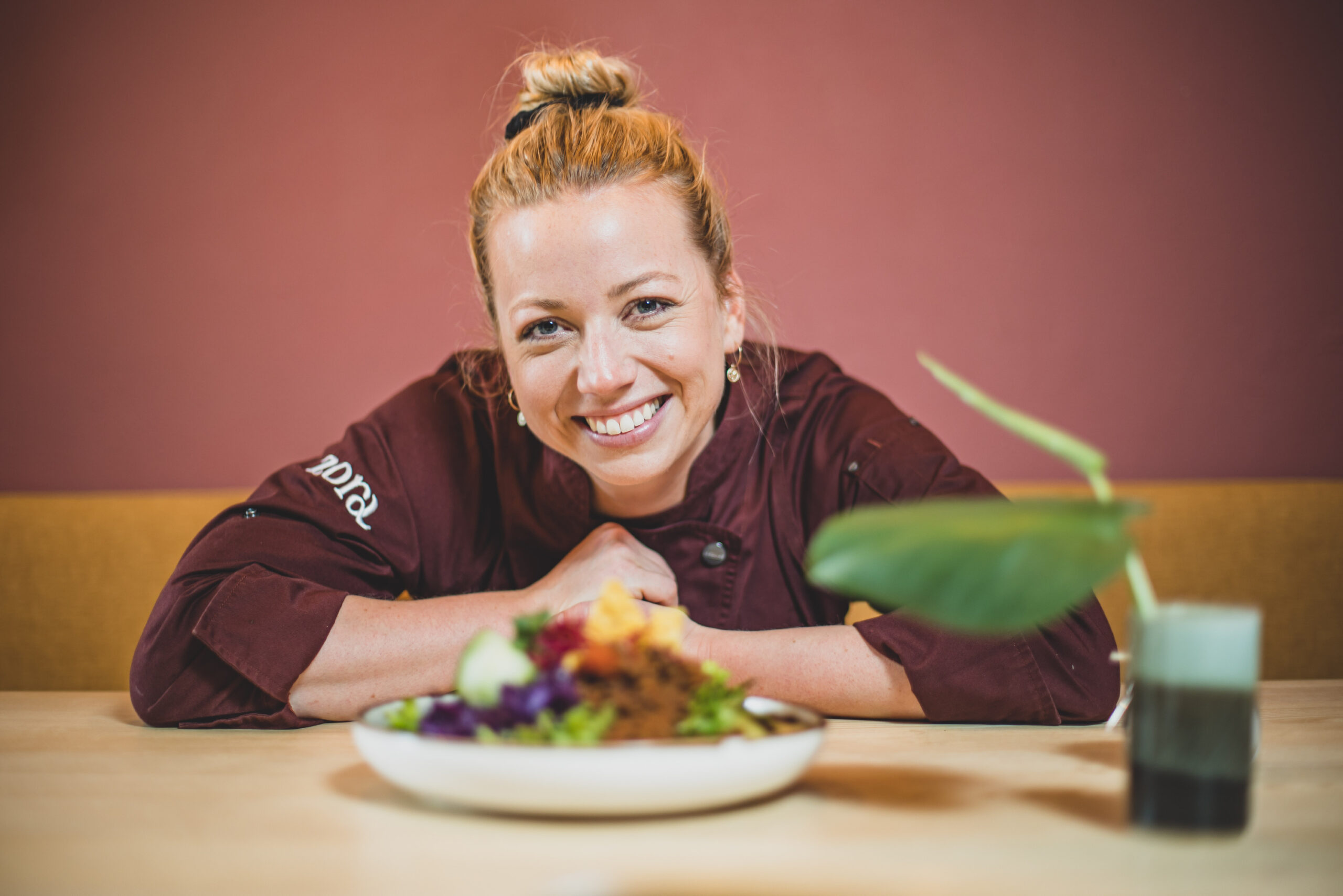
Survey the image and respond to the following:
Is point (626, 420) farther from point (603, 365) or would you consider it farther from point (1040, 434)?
point (1040, 434)

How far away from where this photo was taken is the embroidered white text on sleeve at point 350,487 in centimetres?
131

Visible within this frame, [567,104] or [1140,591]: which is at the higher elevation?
[567,104]

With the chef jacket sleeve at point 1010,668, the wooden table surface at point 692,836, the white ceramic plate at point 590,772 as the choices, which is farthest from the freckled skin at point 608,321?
the white ceramic plate at point 590,772

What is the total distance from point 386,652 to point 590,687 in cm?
54

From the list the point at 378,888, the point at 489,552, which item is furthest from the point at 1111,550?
the point at 489,552

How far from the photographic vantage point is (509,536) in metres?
1.44

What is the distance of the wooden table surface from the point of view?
1.78ft

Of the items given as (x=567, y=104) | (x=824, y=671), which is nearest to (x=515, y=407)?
(x=567, y=104)

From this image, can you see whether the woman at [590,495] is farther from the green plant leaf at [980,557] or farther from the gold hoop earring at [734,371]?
the green plant leaf at [980,557]

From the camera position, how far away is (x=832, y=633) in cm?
107

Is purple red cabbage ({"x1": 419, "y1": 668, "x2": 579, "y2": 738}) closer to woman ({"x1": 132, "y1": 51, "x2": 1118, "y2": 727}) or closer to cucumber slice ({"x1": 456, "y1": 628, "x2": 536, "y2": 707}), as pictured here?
cucumber slice ({"x1": 456, "y1": 628, "x2": 536, "y2": 707})

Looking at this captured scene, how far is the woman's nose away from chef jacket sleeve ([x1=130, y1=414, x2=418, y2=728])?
1.12ft

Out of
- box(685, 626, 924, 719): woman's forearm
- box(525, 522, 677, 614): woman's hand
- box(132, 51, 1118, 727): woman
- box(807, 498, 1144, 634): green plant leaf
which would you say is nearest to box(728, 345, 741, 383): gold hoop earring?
box(132, 51, 1118, 727): woman

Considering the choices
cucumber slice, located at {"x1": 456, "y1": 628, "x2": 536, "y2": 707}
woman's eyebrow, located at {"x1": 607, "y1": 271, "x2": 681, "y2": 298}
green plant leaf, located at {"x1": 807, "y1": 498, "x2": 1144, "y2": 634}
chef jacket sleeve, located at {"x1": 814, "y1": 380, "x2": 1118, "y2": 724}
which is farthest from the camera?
woman's eyebrow, located at {"x1": 607, "y1": 271, "x2": 681, "y2": 298}
